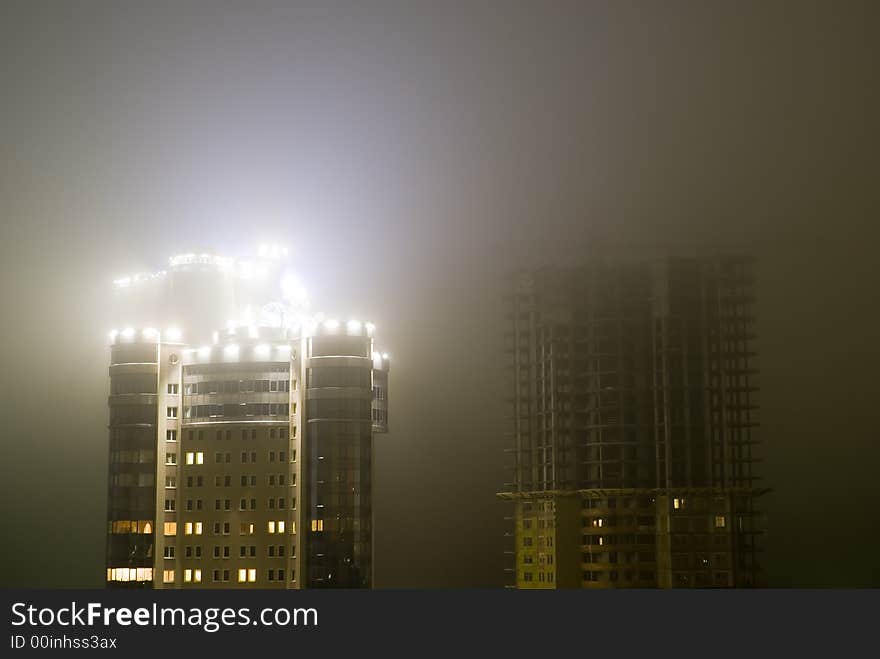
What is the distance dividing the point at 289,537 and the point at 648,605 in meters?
18.3

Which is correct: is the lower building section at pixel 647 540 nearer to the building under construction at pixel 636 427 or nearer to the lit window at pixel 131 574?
the building under construction at pixel 636 427

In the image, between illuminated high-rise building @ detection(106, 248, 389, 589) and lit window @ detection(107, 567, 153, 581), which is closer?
illuminated high-rise building @ detection(106, 248, 389, 589)

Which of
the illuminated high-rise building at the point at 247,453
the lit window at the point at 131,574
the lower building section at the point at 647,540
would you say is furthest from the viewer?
the lower building section at the point at 647,540

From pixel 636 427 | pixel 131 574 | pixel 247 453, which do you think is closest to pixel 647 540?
pixel 636 427

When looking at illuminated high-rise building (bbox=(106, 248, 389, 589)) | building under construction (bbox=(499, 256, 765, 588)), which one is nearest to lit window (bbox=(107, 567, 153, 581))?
illuminated high-rise building (bbox=(106, 248, 389, 589))

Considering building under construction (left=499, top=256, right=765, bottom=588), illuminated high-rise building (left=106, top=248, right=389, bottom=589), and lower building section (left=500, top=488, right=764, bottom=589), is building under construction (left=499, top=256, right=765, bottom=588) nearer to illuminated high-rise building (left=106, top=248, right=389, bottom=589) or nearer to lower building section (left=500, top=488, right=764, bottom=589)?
lower building section (left=500, top=488, right=764, bottom=589)

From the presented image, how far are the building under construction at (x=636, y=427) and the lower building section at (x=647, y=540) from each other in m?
0.04

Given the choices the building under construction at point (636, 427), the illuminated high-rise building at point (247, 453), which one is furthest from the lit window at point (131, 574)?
the building under construction at point (636, 427)

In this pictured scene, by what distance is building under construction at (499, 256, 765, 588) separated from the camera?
4091 cm

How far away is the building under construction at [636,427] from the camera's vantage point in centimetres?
4091

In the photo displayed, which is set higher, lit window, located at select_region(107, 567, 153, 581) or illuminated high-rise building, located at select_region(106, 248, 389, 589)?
illuminated high-rise building, located at select_region(106, 248, 389, 589)

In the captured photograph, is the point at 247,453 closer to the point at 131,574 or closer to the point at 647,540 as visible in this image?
the point at 131,574

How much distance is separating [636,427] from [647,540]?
Result: 11.4 feet

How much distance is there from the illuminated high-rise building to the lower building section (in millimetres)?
6909
